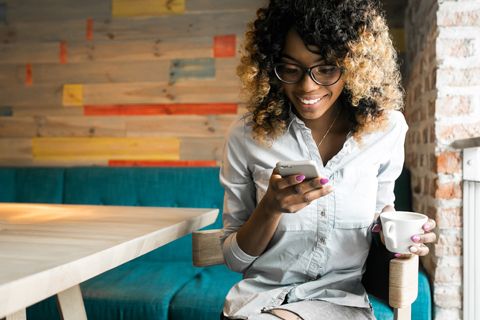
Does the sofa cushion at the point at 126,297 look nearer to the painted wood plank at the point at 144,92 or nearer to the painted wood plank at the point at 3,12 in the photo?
the painted wood plank at the point at 144,92

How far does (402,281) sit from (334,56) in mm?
545

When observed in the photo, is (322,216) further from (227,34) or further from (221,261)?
(227,34)

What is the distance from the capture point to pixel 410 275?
2.84ft

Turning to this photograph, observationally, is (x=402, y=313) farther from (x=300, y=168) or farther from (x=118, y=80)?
(x=118, y=80)

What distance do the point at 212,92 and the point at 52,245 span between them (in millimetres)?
1647

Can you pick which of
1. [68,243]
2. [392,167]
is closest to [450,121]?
[392,167]

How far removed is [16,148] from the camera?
2521mm

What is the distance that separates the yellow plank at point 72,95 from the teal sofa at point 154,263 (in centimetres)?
47

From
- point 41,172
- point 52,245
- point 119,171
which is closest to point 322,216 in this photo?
point 52,245

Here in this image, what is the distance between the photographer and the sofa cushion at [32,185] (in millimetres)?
2201

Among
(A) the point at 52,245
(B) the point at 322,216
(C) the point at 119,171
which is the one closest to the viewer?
(A) the point at 52,245

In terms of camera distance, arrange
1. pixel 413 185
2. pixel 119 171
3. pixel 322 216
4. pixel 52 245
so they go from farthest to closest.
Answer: pixel 119 171 < pixel 413 185 < pixel 322 216 < pixel 52 245

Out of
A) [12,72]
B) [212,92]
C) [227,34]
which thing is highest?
[227,34]

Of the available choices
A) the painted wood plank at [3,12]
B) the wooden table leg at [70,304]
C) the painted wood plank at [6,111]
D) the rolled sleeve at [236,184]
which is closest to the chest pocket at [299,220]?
the rolled sleeve at [236,184]
